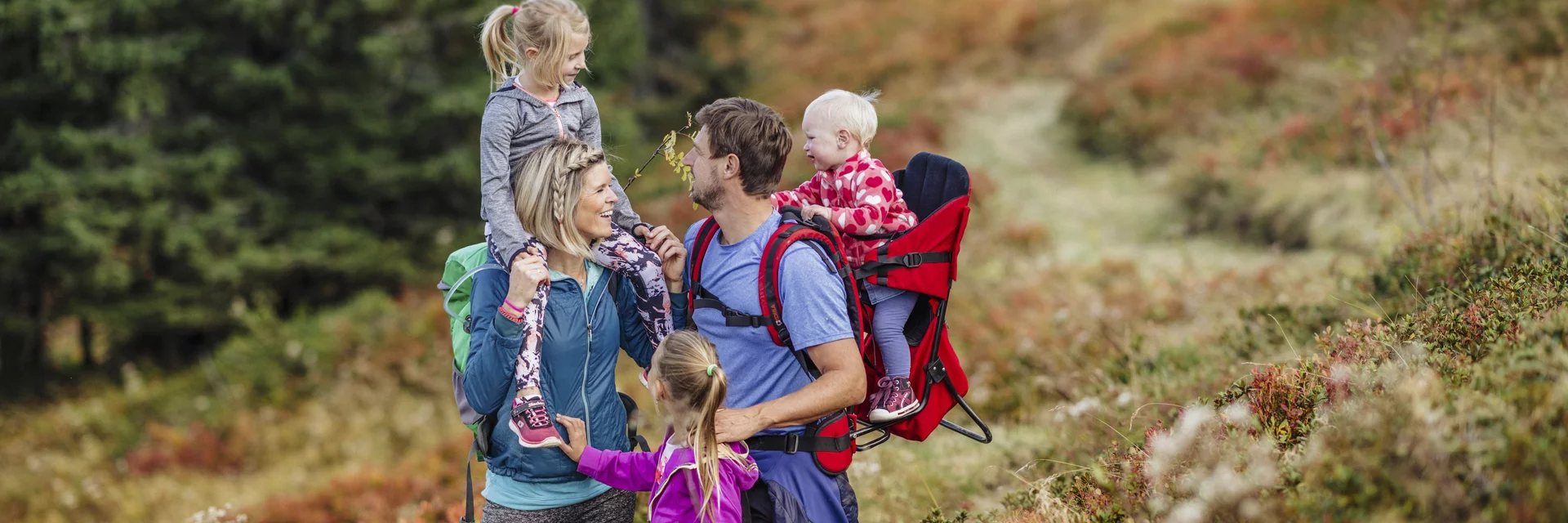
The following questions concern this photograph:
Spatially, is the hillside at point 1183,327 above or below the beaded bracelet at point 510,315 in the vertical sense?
below

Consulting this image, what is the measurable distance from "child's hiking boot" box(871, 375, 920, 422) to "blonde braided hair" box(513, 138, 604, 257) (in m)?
1.14

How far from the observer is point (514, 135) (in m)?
3.48

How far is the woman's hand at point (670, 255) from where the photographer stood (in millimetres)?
3156

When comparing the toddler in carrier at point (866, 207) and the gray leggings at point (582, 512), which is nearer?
the gray leggings at point (582, 512)

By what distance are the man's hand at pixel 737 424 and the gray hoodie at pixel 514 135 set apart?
0.83 metres

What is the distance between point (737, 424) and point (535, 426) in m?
0.59

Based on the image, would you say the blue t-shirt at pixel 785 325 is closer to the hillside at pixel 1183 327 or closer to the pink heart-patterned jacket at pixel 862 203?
the pink heart-patterned jacket at pixel 862 203

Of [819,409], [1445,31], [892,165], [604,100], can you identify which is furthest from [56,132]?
[1445,31]

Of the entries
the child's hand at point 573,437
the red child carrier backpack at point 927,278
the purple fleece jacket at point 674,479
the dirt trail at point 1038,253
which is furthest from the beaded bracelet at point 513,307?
the dirt trail at point 1038,253

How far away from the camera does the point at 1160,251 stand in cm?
1073

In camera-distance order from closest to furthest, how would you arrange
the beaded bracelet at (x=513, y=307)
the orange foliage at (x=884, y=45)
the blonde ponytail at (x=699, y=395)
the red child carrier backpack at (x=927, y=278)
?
the blonde ponytail at (x=699, y=395) → the beaded bracelet at (x=513, y=307) → the red child carrier backpack at (x=927, y=278) → the orange foliage at (x=884, y=45)

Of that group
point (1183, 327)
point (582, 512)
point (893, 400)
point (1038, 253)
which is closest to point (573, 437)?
point (582, 512)

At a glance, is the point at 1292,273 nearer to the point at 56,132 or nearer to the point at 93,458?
the point at 93,458

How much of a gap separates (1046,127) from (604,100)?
25.3ft
